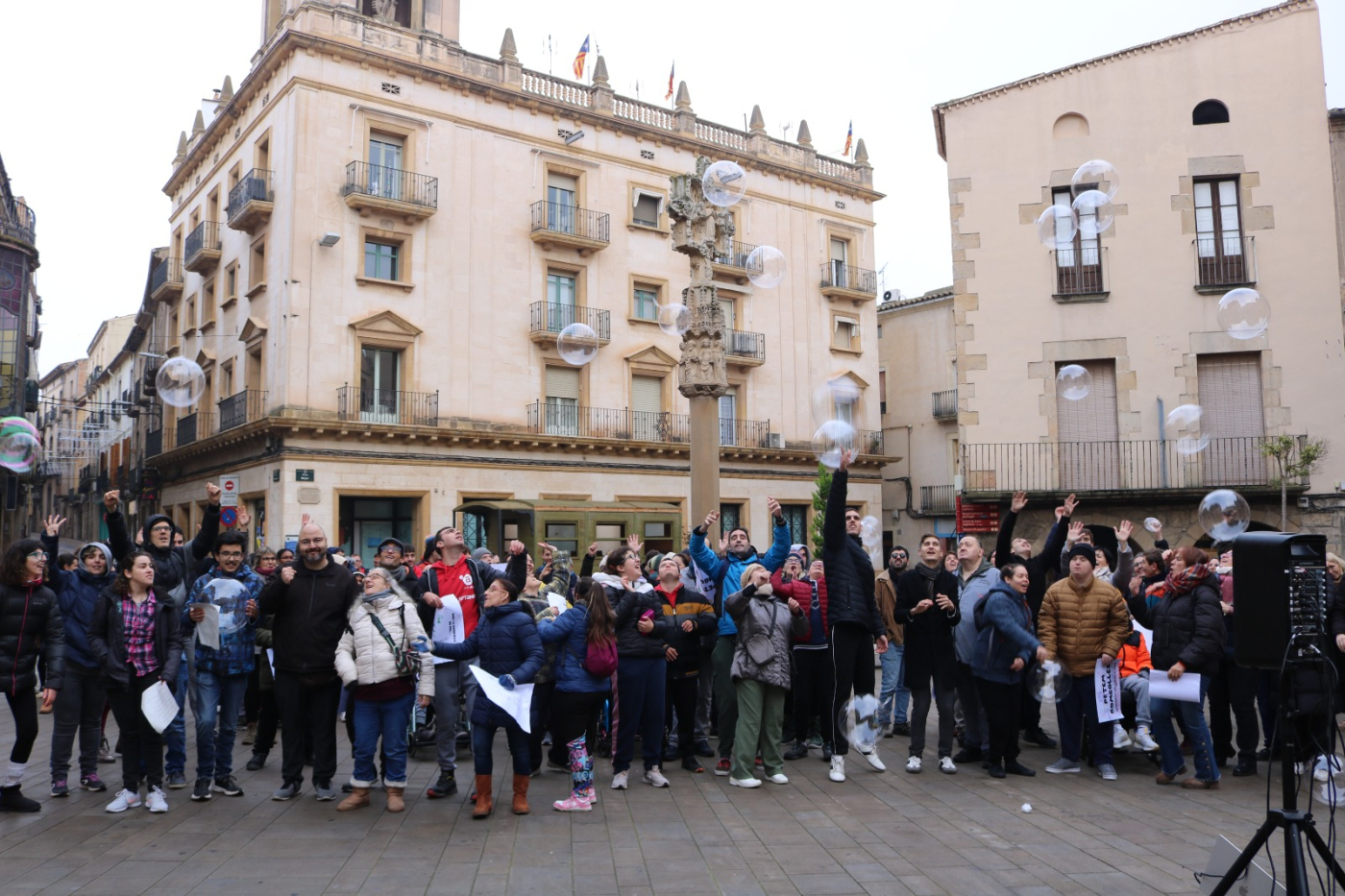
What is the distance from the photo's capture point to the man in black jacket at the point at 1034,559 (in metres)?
8.72

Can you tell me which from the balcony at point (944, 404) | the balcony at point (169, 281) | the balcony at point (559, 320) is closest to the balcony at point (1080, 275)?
the balcony at point (559, 320)

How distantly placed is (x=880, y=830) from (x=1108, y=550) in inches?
469

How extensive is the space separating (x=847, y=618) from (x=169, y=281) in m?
31.4

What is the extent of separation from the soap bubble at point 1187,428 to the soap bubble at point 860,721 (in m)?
7.87

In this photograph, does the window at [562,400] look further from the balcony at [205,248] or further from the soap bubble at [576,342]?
the balcony at [205,248]

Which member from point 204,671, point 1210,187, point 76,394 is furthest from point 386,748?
point 76,394

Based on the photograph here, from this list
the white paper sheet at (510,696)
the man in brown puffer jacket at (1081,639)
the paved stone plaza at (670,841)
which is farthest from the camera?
the man in brown puffer jacket at (1081,639)

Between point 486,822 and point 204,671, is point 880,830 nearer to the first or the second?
point 486,822

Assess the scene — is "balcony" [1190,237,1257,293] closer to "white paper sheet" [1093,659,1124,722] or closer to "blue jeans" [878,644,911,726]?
"blue jeans" [878,644,911,726]

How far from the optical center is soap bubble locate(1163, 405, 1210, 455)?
45.5 feet

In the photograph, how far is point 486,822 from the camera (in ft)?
22.0

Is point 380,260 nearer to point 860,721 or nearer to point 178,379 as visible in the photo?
point 178,379

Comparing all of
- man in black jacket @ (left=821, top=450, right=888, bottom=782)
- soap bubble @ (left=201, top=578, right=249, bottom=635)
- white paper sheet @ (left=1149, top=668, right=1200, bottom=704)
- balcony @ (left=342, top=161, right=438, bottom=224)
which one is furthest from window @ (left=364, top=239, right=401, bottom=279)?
white paper sheet @ (left=1149, top=668, right=1200, bottom=704)

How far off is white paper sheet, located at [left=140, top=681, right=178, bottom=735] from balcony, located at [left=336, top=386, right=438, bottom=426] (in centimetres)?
1834
